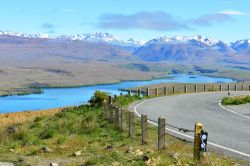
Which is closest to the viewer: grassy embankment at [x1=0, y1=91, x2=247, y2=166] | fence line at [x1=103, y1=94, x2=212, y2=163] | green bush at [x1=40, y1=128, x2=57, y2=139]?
fence line at [x1=103, y1=94, x2=212, y2=163]

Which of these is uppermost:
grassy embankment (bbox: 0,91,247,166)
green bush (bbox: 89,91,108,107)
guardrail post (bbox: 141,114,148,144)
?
guardrail post (bbox: 141,114,148,144)

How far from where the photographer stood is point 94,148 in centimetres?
1563

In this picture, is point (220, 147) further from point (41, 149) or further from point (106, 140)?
point (41, 149)

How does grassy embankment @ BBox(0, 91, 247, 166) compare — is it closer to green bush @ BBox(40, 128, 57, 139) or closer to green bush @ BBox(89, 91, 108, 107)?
green bush @ BBox(40, 128, 57, 139)

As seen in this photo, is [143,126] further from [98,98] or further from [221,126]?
[98,98]

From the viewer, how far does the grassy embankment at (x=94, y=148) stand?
12867mm

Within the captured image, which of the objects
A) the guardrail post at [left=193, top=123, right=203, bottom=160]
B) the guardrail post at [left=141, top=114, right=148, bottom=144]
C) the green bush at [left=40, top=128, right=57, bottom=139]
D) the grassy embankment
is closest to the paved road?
the grassy embankment

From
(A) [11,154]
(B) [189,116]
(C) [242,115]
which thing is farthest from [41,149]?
(C) [242,115]

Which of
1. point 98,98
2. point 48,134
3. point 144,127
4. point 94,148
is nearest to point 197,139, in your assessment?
point 144,127

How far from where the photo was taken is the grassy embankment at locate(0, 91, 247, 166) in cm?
1287

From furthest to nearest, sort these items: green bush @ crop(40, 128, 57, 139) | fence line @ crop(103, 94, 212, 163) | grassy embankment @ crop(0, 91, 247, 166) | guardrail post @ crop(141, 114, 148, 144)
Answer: green bush @ crop(40, 128, 57, 139) → guardrail post @ crop(141, 114, 148, 144) → grassy embankment @ crop(0, 91, 247, 166) → fence line @ crop(103, 94, 212, 163)

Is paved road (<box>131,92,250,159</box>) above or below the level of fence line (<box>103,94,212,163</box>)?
below

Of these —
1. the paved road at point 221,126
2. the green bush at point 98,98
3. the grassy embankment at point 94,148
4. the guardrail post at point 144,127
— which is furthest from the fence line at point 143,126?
the green bush at point 98,98

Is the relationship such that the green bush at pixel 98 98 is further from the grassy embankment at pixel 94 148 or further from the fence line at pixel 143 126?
the grassy embankment at pixel 94 148
